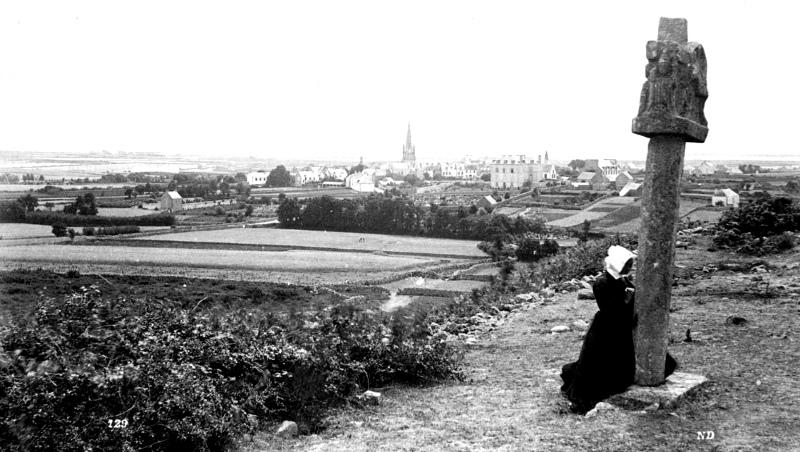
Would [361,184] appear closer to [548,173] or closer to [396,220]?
[548,173]

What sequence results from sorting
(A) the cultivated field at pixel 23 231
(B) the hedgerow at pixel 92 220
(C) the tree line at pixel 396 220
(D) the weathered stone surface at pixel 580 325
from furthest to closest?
(C) the tree line at pixel 396 220 → (B) the hedgerow at pixel 92 220 → (A) the cultivated field at pixel 23 231 → (D) the weathered stone surface at pixel 580 325

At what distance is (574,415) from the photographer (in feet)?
20.1

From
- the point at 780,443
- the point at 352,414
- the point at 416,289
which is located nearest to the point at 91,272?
the point at 416,289

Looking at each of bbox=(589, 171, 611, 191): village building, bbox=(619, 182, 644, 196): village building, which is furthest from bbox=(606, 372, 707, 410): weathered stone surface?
bbox=(589, 171, 611, 191): village building

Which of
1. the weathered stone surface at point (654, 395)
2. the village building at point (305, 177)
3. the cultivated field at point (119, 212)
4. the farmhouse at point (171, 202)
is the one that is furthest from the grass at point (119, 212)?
the village building at point (305, 177)

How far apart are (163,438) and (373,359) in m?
3.02

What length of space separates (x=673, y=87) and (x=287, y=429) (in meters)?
5.18

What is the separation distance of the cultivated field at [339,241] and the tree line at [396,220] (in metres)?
0.79

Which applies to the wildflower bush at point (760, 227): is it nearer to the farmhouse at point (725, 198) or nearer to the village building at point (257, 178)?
the farmhouse at point (725, 198)

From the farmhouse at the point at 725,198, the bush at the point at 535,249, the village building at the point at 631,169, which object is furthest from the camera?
the village building at the point at 631,169

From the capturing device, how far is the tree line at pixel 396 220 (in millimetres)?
31188

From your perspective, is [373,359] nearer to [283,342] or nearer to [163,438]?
[283,342]

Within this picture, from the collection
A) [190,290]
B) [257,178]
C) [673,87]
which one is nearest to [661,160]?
[673,87]

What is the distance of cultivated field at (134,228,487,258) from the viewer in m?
28.2
